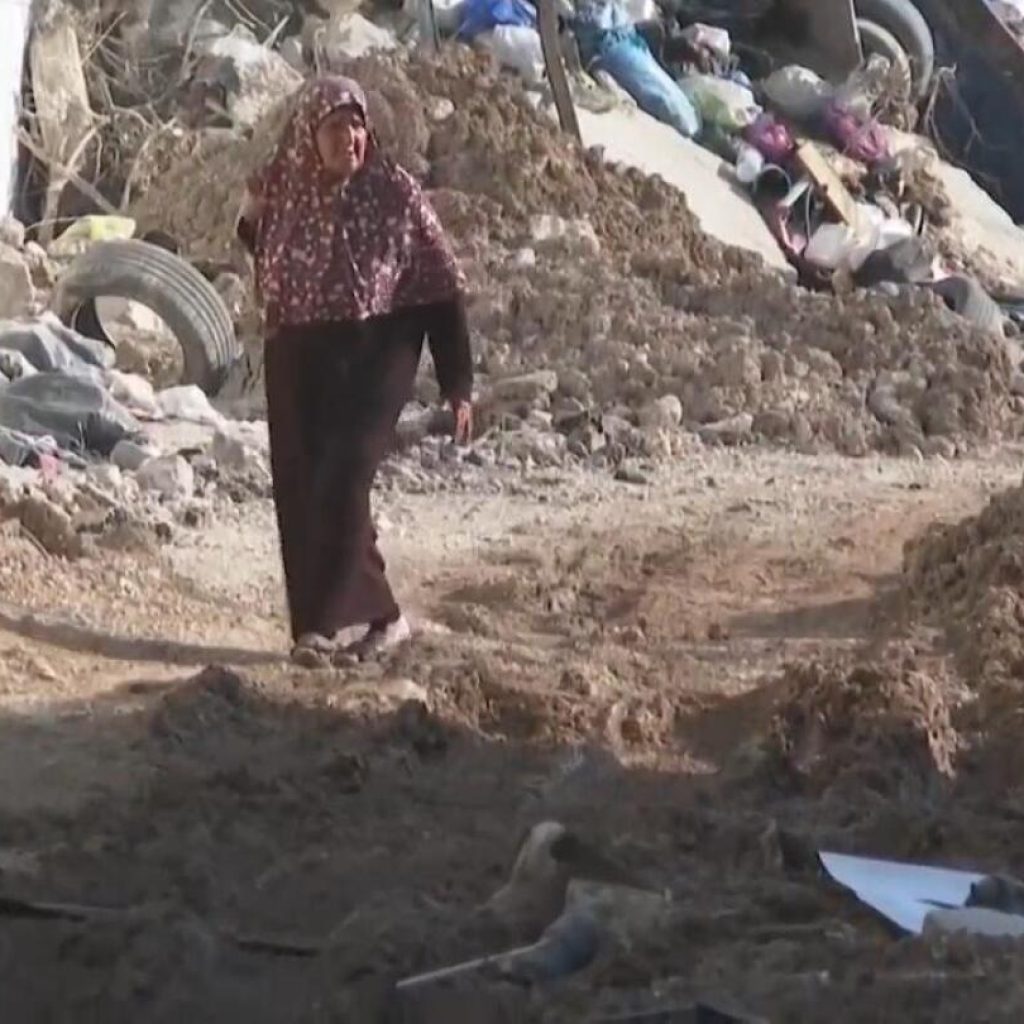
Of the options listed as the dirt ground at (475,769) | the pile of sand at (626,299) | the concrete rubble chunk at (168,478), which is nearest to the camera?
the dirt ground at (475,769)

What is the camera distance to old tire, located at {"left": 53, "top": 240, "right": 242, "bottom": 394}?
1025cm

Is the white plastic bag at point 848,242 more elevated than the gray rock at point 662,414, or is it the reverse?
the gray rock at point 662,414

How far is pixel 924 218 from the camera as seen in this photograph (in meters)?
15.1

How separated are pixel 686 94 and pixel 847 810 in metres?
10.4

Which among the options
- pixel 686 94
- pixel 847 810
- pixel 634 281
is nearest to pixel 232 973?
pixel 847 810

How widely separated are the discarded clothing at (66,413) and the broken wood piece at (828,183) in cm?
613

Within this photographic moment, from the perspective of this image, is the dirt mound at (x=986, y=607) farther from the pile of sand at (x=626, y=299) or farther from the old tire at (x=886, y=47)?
Result: the old tire at (x=886, y=47)

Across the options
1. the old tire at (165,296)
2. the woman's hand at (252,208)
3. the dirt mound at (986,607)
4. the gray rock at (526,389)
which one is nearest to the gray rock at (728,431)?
the gray rock at (526,389)

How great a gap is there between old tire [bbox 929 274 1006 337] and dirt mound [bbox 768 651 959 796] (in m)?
6.95

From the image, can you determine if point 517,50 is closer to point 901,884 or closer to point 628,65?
point 628,65

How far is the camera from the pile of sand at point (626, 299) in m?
10.9

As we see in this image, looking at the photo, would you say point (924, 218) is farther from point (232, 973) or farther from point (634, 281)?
point (232, 973)

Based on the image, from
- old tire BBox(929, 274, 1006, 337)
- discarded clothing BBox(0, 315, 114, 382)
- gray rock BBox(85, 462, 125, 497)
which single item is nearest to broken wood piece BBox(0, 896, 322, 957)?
gray rock BBox(85, 462, 125, 497)

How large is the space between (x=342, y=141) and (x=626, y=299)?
5373mm
